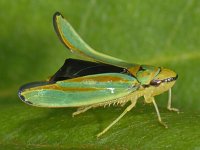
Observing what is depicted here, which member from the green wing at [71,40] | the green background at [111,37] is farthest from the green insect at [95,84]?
the green background at [111,37]

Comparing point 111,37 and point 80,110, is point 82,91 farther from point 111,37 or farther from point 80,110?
point 111,37

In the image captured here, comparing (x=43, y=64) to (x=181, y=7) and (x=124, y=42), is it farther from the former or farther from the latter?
(x=181, y=7)

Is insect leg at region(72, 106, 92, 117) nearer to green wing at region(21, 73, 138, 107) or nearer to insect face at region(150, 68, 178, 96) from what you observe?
green wing at region(21, 73, 138, 107)

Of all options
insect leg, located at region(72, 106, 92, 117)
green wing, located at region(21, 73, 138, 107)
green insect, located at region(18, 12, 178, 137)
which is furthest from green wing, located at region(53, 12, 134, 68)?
insect leg, located at region(72, 106, 92, 117)

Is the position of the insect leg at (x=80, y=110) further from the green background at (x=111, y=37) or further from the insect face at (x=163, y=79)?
the green background at (x=111, y=37)

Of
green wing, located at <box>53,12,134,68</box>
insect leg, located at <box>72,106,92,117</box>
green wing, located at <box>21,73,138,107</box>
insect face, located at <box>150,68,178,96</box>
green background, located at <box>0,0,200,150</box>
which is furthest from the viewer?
green background, located at <box>0,0,200,150</box>

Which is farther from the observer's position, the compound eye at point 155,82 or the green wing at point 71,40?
the green wing at point 71,40

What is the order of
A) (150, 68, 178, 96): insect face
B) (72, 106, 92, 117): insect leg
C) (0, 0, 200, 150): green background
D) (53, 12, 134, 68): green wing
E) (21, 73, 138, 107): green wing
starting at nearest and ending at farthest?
(21, 73, 138, 107): green wing, (72, 106, 92, 117): insect leg, (150, 68, 178, 96): insect face, (53, 12, 134, 68): green wing, (0, 0, 200, 150): green background

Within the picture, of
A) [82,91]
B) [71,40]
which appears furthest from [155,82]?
[71,40]

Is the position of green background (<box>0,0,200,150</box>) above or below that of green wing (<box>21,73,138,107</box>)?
above
